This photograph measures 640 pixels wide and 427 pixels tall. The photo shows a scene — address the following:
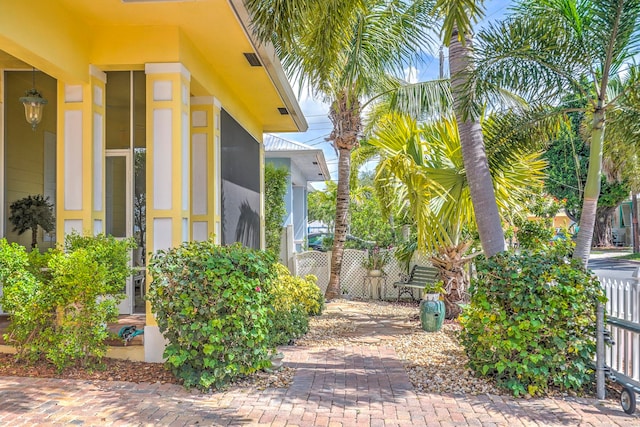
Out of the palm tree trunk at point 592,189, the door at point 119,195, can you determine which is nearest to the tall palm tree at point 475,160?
the palm tree trunk at point 592,189

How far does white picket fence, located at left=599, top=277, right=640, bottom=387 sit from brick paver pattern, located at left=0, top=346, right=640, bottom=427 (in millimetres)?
453

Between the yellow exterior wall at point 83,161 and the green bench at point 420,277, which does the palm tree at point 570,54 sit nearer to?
the yellow exterior wall at point 83,161

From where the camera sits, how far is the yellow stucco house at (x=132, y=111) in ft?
17.5

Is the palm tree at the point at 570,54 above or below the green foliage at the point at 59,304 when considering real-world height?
above

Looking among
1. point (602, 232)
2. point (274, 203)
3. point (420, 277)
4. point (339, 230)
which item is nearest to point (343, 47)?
point (339, 230)

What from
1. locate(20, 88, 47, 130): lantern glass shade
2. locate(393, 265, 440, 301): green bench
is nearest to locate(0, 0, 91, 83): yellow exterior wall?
locate(20, 88, 47, 130): lantern glass shade

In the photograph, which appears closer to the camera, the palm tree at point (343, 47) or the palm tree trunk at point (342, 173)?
the palm tree at point (343, 47)

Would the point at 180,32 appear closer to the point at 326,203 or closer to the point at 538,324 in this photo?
the point at 538,324

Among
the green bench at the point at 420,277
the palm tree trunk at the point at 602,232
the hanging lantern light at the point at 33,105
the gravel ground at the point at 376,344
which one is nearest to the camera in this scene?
the gravel ground at the point at 376,344

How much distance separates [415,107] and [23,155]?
723cm

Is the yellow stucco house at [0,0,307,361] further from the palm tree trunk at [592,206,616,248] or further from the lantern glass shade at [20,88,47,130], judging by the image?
the palm tree trunk at [592,206,616,248]

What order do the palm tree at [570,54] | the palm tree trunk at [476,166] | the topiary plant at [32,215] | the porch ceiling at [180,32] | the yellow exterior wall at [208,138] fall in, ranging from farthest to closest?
1. the yellow exterior wall at [208,138]
2. the topiary plant at [32,215]
3. the palm tree trunk at [476,166]
4. the palm tree at [570,54]
5. the porch ceiling at [180,32]

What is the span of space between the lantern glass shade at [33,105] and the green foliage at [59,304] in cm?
244

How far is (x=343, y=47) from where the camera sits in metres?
6.86
